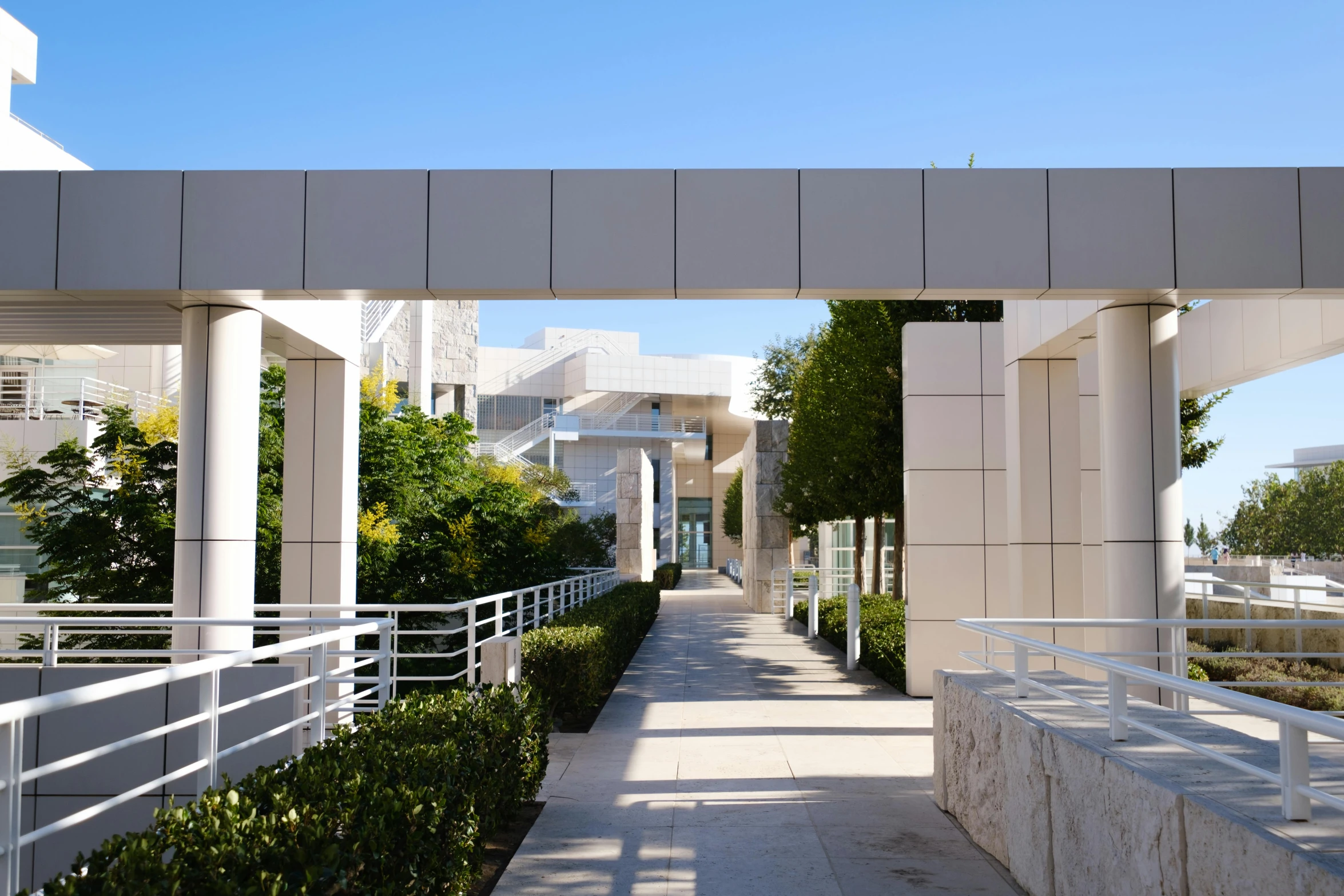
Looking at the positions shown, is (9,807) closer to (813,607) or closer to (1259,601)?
(1259,601)

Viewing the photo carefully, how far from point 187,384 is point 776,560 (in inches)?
845

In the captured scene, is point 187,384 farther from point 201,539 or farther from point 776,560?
point 776,560

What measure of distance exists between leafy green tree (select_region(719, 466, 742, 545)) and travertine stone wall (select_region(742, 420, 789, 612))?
24710 mm

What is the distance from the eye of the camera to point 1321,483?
5984 cm

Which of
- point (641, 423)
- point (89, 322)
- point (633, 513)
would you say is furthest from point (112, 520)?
point (641, 423)

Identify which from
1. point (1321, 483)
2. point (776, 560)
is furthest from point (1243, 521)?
point (776, 560)

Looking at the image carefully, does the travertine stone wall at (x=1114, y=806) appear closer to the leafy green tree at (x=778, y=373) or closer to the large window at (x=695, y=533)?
the leafy green tree at (x=778, y=373)

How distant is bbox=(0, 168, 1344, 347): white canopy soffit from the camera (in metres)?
8.23

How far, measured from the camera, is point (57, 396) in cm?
2509

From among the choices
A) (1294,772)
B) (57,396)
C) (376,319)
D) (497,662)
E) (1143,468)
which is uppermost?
(376,319)

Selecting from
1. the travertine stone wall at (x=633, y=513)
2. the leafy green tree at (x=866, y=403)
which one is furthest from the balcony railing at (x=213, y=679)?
the travertine stone wall at (x=633, y=513)

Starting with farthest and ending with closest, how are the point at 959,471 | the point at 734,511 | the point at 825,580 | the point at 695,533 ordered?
1. the point at 695,533
2. the point at 734,511
3. the point at 825,580
4. the point at 959,471

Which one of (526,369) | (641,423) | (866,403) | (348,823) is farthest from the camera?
(526,369)

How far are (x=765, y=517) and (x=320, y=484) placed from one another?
18.9 metres
